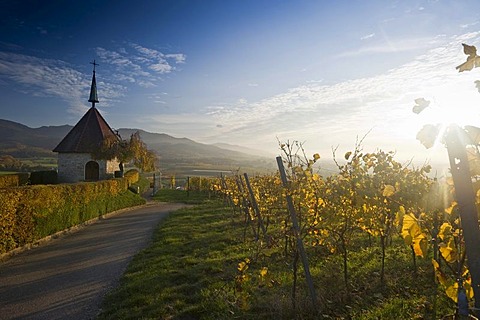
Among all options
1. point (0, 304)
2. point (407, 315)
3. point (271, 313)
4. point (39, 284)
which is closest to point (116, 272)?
point (39, 284)

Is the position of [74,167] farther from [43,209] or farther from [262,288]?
[262,288]

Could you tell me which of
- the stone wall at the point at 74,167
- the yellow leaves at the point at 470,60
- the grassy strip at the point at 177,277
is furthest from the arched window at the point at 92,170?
the yellow leaves at the point at 470,60

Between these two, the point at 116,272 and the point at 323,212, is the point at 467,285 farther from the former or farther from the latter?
the point at 116,272

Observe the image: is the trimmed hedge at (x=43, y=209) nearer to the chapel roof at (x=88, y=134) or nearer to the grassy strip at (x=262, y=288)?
the grassy strip at (x=262, y=288)

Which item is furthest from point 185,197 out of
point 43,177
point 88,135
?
point 43,177

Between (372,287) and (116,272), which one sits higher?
(372,287)

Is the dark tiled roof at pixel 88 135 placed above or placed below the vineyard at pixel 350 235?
above

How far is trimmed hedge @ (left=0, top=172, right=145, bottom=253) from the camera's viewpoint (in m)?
8.42

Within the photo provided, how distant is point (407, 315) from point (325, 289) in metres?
1.38

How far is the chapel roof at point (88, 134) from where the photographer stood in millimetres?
23344

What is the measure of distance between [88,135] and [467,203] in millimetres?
26709

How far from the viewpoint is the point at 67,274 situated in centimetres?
723

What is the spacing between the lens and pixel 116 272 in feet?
24.1

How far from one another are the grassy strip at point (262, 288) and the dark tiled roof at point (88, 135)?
57.7 feet
